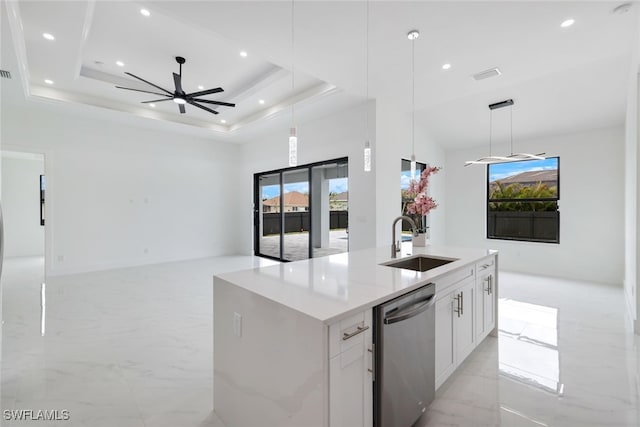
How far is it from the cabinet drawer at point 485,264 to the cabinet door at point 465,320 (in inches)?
6.7

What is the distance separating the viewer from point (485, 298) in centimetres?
276

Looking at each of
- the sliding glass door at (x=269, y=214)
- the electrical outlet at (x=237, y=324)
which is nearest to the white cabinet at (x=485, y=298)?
the electrical outlet at (x=237, y=324)

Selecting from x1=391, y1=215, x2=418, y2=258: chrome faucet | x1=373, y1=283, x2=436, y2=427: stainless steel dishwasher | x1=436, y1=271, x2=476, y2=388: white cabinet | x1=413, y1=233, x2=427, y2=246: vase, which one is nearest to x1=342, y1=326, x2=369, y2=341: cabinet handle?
x1=373, y1=283, x2=436, y2=427: stainless steel dishwasher

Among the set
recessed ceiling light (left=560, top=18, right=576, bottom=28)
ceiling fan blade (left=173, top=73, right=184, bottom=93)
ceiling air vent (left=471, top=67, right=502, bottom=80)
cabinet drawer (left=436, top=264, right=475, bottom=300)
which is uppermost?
ceiling air vent (left=471, top=67, right=502, bottom=80)

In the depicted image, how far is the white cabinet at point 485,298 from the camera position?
8.53 ft

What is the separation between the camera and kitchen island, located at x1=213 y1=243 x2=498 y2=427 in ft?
4.24

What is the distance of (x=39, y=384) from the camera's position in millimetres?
2168

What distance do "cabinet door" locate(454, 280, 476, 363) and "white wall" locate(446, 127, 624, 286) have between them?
4200 mm

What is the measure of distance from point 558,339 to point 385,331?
8.52 ft

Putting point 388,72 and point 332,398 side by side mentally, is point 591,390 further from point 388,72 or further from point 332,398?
point 388,72

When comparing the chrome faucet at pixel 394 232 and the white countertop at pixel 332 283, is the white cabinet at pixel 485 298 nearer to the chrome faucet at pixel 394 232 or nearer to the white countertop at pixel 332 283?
the white countertop at pixel 332 283

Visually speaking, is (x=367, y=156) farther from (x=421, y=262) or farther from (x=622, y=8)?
(x=622, y=8)

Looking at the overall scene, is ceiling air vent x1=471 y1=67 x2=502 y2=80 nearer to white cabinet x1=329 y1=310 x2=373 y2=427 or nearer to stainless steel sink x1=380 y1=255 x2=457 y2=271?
stainless steel sink x1=380 y1=255 x2=457 y2=271

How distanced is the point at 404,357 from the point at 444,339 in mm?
626
